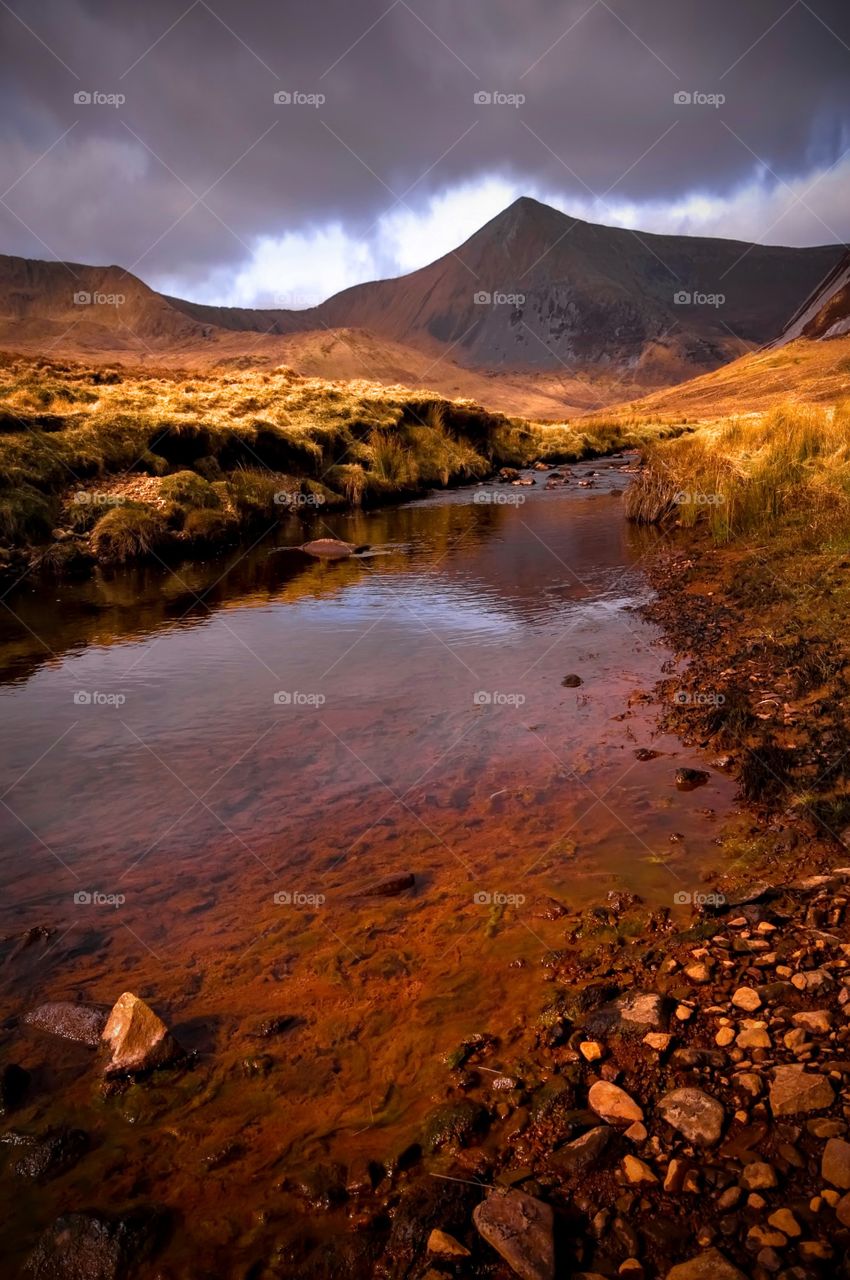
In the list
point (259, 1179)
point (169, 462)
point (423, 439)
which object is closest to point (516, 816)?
point (259, 1179)

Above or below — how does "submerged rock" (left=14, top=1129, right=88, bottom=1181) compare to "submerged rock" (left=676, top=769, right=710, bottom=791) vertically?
below

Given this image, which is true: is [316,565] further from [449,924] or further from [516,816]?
[449,924]

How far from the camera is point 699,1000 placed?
11.1ft

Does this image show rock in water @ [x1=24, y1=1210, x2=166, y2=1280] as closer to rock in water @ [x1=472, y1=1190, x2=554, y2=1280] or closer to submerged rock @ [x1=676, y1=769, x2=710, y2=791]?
rock in water @ [x1=472, y1=1190, x2=554, y2=1280]

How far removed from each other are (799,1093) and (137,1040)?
2962 millimetres

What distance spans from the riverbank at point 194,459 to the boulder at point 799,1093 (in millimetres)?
16521

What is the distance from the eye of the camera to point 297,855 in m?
5.23

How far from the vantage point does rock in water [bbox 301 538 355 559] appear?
17.3 metres

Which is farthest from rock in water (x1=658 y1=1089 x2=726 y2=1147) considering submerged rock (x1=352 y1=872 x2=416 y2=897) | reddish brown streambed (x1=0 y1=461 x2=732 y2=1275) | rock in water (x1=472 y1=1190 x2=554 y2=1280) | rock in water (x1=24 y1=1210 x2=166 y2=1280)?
submerged rock (x1=352 y1=872 x2=416 y2=897)

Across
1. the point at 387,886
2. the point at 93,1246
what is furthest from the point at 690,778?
the point at 93,1246

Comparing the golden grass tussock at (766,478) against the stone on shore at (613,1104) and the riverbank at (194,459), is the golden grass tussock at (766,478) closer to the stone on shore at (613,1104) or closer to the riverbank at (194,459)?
the stone on shore at (613,1104)

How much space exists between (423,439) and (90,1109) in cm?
3078

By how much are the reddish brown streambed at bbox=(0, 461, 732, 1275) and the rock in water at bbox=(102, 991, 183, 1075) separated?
110mm

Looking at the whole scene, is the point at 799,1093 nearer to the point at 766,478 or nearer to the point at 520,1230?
the point at 520,1230
